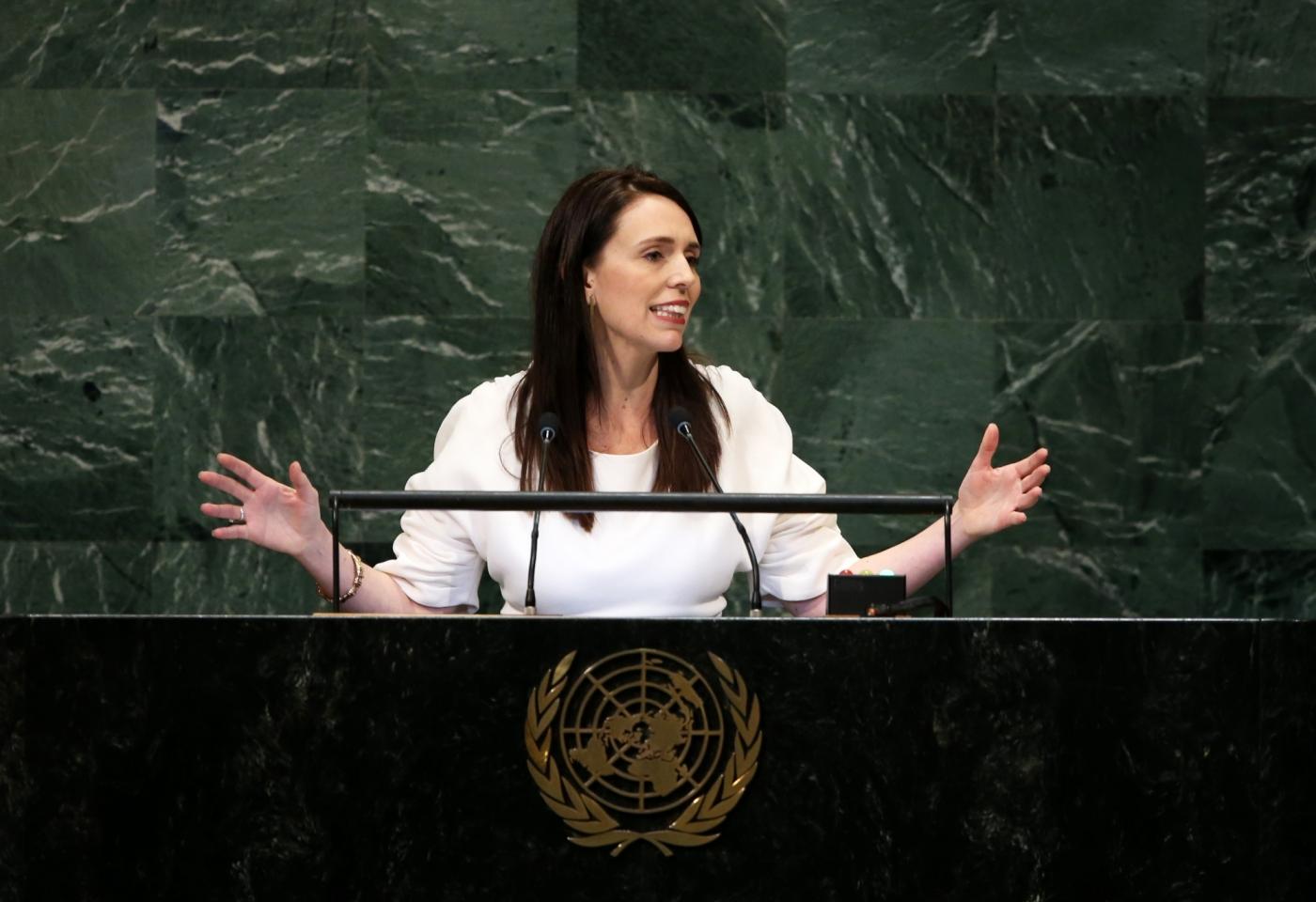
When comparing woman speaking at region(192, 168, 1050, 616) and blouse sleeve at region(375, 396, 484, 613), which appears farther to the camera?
blouse sleeve at region(375, 396, 484, 613)

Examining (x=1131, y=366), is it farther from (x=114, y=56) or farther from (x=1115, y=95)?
(x=114, y=56)

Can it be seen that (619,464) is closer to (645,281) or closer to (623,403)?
(623,403)

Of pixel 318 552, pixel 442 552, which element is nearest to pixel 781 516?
pixel 442 552

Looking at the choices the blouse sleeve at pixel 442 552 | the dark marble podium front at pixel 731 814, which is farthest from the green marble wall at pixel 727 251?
the dark marble podium front at pixel 731 814

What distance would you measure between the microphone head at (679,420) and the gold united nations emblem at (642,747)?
0.87 metres

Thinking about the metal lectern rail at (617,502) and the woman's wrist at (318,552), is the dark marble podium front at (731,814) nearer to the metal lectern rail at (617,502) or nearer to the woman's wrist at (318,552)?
the metal lectern rail at (617,502)

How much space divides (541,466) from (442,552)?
0.27 meters

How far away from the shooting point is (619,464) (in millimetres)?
2980

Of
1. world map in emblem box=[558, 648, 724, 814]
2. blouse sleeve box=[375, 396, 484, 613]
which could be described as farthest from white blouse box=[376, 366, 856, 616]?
world map in emblem box=[558, 648, 724, 814]

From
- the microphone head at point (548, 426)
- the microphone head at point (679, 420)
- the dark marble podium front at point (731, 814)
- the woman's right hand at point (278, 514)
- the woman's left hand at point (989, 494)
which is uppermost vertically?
the microphone head at point (679, 420)

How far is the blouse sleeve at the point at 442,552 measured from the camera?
297 cm

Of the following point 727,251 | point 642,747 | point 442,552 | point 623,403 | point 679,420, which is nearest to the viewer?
point 642,747

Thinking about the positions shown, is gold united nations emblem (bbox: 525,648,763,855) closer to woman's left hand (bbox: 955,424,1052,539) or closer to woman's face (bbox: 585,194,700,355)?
woman's left hand (bbox: 955,424,1052,539)

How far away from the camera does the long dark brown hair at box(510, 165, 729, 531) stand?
3035mm
